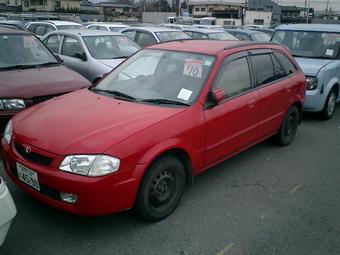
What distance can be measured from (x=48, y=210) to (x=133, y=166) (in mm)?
1144

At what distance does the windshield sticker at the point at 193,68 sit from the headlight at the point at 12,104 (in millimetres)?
2234

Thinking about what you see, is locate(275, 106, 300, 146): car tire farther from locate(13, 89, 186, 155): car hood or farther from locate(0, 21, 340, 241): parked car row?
locate(13, 89, 186, 155): car hood

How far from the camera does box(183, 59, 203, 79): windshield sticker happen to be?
13.4 feet

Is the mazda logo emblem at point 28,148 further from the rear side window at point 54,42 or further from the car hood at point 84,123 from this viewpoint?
the rear side window at point 54,42

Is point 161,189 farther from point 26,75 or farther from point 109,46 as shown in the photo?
point 109,46

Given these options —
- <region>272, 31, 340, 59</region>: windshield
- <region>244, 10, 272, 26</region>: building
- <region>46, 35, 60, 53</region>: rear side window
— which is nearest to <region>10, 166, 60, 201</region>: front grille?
<region>46, 35, 60, 53</region>: rear side window

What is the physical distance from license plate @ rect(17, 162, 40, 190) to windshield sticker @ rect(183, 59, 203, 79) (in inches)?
74.9

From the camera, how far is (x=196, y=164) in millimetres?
3918

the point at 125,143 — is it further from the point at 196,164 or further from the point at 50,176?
the point at 196,164

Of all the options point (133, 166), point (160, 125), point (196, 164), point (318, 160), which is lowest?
point (318, 160)

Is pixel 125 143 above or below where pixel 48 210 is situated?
above

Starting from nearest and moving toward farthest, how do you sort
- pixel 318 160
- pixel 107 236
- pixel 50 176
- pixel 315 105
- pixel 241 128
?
1. pixel 50 176
2. pixel 107 236
3. pixel 241 128
4. pixel 318 160
5. pixel 315 105

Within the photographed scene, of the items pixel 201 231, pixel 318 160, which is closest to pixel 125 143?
pixel 201 231

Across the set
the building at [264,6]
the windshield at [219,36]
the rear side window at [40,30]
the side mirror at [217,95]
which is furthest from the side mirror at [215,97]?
the building at [264,6]
